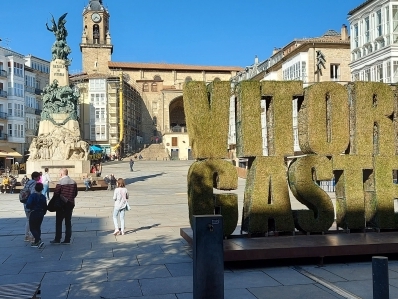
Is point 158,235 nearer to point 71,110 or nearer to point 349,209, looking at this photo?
point 349,209

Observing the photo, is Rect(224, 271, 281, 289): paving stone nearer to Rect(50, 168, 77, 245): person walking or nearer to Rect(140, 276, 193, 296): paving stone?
Rect(140, 276, 193, 296): paving stone

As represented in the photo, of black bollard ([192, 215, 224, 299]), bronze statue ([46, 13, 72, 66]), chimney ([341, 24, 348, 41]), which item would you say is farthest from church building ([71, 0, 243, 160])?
black bollard ([192, 215, 224, 299])

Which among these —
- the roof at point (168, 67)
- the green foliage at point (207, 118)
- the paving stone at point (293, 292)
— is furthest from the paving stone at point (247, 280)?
the roof at point (168, 67)

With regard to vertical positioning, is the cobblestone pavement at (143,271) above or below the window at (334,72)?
below

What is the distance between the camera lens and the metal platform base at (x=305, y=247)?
27.0 feet

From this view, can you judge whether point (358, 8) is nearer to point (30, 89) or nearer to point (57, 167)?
point (57, 167)

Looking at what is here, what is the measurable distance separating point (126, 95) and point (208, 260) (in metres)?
75.1

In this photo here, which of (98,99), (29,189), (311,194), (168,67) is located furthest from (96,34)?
(311,194)

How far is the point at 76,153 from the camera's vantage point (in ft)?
102

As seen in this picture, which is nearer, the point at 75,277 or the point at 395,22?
the point at 75,277

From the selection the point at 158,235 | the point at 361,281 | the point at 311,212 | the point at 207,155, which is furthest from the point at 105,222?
the point at 361,281

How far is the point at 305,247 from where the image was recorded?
8.41 meters

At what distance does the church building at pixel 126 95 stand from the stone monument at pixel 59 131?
1568 inches

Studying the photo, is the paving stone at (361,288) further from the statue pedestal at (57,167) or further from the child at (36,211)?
the statue pedestal at (57,167)
